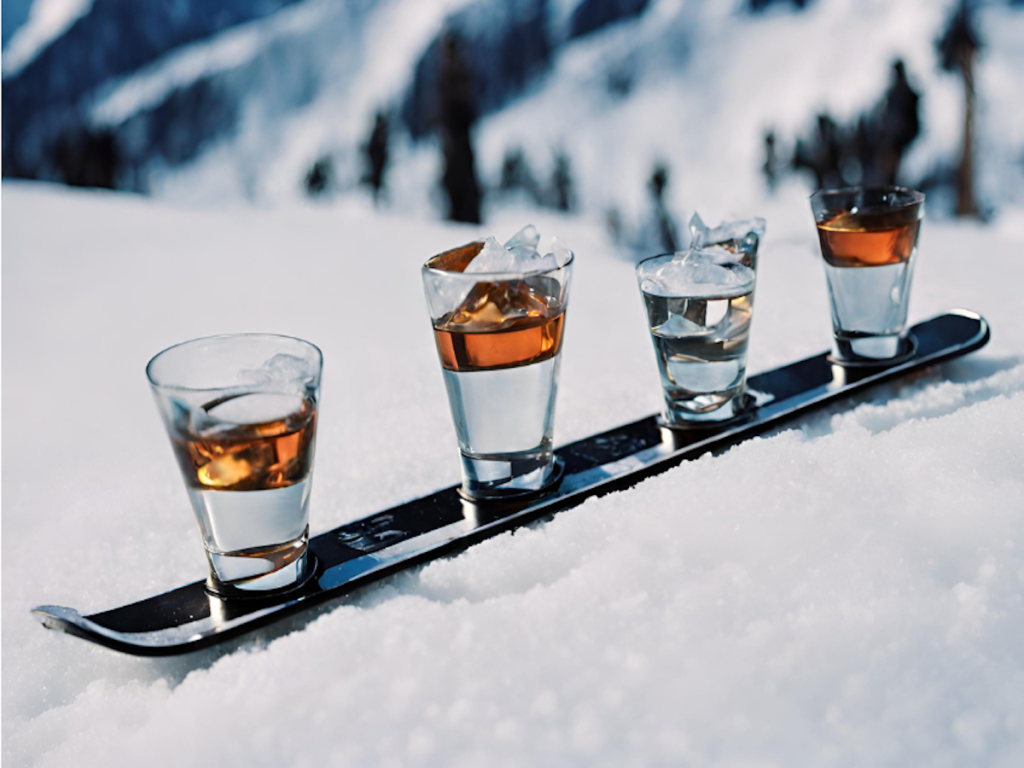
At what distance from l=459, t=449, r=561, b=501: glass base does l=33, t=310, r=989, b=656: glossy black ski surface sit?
0.02 meters

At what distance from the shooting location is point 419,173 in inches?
891

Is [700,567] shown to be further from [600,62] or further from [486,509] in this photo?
[600,62]

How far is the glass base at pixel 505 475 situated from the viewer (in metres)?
0.81

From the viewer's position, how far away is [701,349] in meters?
0.91

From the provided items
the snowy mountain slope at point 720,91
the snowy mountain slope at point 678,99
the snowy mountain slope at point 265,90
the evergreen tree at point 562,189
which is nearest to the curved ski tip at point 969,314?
the snowy mountain slope at point 720,91

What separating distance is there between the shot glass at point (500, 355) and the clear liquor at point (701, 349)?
5.9 inches

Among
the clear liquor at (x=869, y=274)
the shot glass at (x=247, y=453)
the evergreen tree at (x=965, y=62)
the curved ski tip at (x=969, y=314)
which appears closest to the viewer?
the shot glass at (x=247, y=453)

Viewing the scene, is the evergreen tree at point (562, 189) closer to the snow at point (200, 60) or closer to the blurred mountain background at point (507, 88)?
the blurred mountain background at point (507, 88)

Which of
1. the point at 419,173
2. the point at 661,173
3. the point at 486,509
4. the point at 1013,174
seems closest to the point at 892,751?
the point at 486,509

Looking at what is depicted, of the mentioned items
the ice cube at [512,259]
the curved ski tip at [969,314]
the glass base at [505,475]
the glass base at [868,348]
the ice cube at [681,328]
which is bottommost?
the curved ski tip at [969,314]

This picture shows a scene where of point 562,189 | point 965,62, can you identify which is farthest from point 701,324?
point 562,189

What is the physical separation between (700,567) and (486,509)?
20 centimetres

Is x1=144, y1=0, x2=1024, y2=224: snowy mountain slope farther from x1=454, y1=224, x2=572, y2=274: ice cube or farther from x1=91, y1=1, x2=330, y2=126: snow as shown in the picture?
x1=454, y1=224, x2=572, y2=274: ice cube

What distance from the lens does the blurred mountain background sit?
18.5 metres
